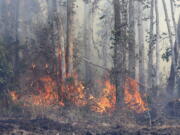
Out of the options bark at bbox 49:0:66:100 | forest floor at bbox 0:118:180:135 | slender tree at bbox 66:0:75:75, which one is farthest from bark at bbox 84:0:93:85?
forest floor at bbox 0:118:180:135

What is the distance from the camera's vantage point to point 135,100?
17.3m

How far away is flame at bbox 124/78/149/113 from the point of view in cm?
1691

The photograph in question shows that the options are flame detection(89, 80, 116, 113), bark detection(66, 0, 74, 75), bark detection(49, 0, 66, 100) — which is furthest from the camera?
bark detection(66, 0, 74, 75)

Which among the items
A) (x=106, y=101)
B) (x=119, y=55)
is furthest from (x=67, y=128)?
(x=119, y=55)

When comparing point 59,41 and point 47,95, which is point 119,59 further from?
point 47,95

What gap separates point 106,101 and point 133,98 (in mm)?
1548

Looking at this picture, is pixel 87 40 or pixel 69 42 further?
pixel 87 40

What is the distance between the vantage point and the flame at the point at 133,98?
55.5 ft

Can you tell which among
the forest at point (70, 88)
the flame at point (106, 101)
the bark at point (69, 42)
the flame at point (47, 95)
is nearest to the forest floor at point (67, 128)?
the forest at point (70, 88)

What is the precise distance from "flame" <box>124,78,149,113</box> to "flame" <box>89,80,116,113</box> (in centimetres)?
71

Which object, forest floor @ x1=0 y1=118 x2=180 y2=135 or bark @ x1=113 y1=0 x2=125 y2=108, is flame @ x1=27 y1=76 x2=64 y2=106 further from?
bark @ x1=113 y1=0 x2=125 y2=108

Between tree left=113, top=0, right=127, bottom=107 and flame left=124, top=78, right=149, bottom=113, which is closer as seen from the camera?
tree left=113, top=0, right=127, bottom=107

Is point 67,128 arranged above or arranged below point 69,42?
below

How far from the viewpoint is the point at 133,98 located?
17.5 m
